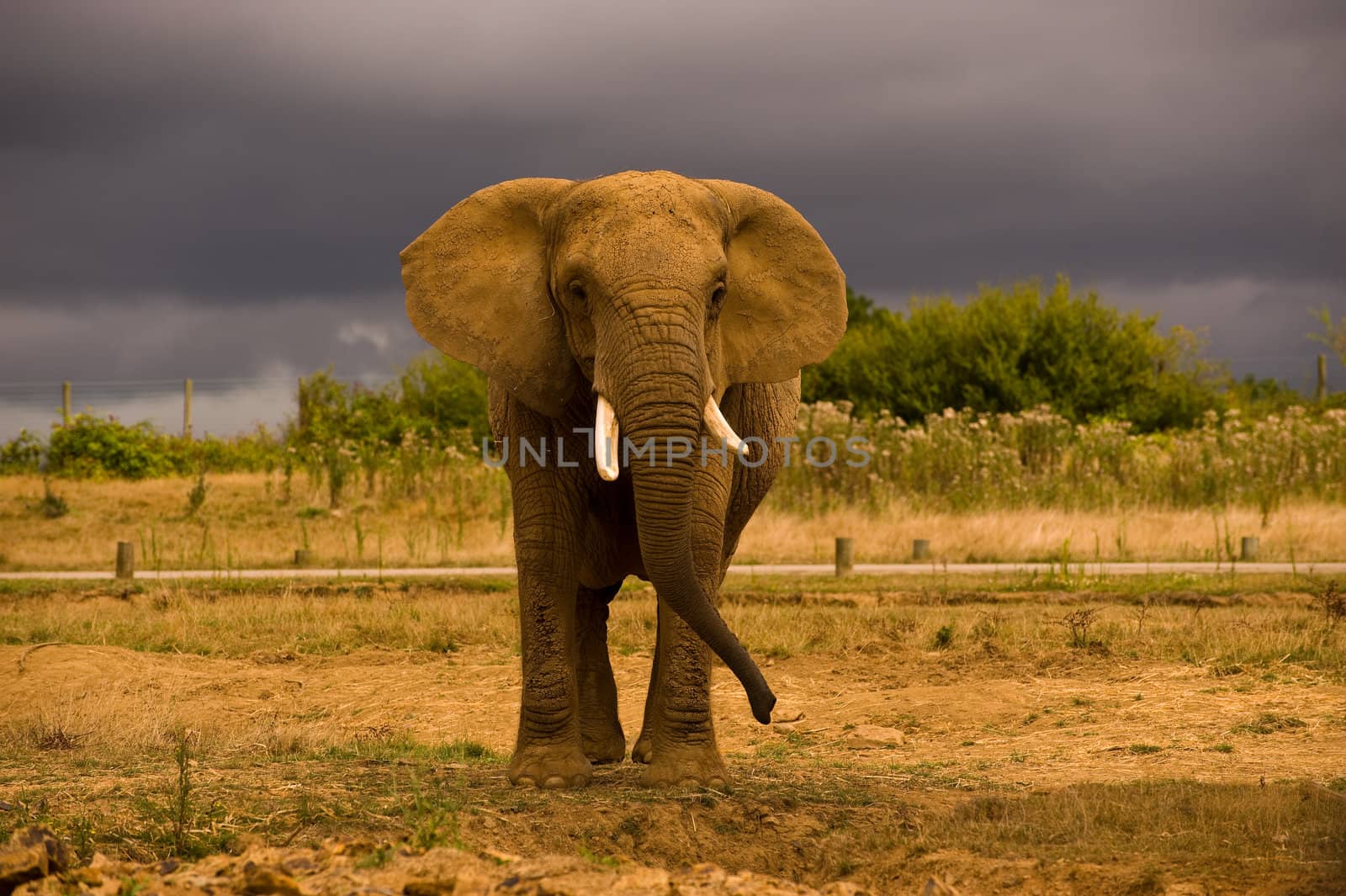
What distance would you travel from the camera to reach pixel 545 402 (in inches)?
281

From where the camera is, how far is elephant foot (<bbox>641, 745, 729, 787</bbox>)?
7254mm

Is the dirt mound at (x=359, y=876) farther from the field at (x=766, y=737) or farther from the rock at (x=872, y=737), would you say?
the rock at (x=872, y=737)

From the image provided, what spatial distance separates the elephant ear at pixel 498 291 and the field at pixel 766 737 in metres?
2.01

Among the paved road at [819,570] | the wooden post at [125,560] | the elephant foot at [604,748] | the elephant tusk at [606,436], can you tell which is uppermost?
the elephant tusk at [606,436]

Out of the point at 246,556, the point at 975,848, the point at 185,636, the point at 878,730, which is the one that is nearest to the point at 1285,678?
the point at 878,730

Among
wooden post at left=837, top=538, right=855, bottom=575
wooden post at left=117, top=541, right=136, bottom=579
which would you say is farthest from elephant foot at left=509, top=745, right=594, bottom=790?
wooden post at left=117, top=541, right=136, bottom=579

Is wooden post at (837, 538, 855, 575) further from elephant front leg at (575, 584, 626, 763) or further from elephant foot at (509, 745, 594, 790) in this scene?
elephant foot at (509, 745, 594, 790)

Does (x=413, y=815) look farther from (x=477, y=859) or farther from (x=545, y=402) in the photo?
(x=545, y=402)

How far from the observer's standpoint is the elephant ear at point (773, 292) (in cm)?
736

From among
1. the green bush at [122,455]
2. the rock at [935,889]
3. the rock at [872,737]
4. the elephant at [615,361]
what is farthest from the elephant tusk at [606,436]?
the green bush at [122,455]

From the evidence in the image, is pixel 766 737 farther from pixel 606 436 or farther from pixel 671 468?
pixel 606 436

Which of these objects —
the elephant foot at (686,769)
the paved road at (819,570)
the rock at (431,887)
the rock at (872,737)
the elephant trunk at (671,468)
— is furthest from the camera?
the paved road at (819,570)

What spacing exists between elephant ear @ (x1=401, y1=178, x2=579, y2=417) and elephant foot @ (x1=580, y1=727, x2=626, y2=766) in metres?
2.41

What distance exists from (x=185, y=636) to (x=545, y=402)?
29.0ft
